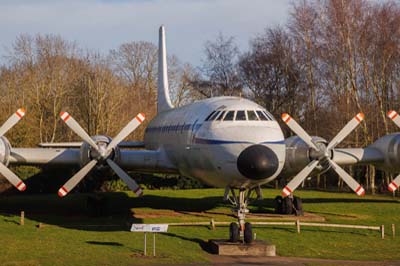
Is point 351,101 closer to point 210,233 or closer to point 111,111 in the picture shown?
point 111,111

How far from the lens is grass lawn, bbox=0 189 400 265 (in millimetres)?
15953

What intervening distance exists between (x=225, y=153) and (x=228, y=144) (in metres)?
0.27

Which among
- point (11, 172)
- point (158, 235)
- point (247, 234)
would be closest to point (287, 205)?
point (158, 235)

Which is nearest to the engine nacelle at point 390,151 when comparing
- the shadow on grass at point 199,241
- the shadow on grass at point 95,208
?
the shadow on grass at point 95,208

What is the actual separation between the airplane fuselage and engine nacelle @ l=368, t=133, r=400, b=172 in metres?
8.21

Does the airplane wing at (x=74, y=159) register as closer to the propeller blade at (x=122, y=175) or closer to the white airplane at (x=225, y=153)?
the white airplane at (x=225, y=153)

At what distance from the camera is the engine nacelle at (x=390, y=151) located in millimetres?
25297

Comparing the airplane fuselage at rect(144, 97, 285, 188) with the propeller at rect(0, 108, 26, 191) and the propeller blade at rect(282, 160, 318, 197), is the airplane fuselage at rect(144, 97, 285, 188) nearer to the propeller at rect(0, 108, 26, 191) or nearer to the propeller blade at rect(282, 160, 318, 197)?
the propeller blade at rect(282, 160, 318, 197)

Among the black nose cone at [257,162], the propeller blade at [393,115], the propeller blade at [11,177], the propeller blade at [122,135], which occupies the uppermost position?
the propeller blade at [393,115]

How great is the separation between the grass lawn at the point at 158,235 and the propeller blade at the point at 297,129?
3001mm

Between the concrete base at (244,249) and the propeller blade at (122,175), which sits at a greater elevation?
the propeller blade at (122,175)

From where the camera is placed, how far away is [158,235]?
64.2 ft

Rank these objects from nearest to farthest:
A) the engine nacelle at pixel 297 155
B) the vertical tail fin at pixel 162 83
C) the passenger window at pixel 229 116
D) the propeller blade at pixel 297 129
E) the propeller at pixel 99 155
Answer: the passenger window at pixel 229 116
the propeller blade at pixel 297 129
the propeller at pixel 99 155
the engine nacelle at pixel 297 155
the vertical tail fin at pixel 162 83

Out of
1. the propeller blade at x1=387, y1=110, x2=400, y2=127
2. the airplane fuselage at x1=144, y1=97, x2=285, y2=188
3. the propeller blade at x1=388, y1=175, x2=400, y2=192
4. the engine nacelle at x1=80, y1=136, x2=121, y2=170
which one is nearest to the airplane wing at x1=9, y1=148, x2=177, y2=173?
the engine nacelle at x1=80, y1=136, x2=121, y2=170
